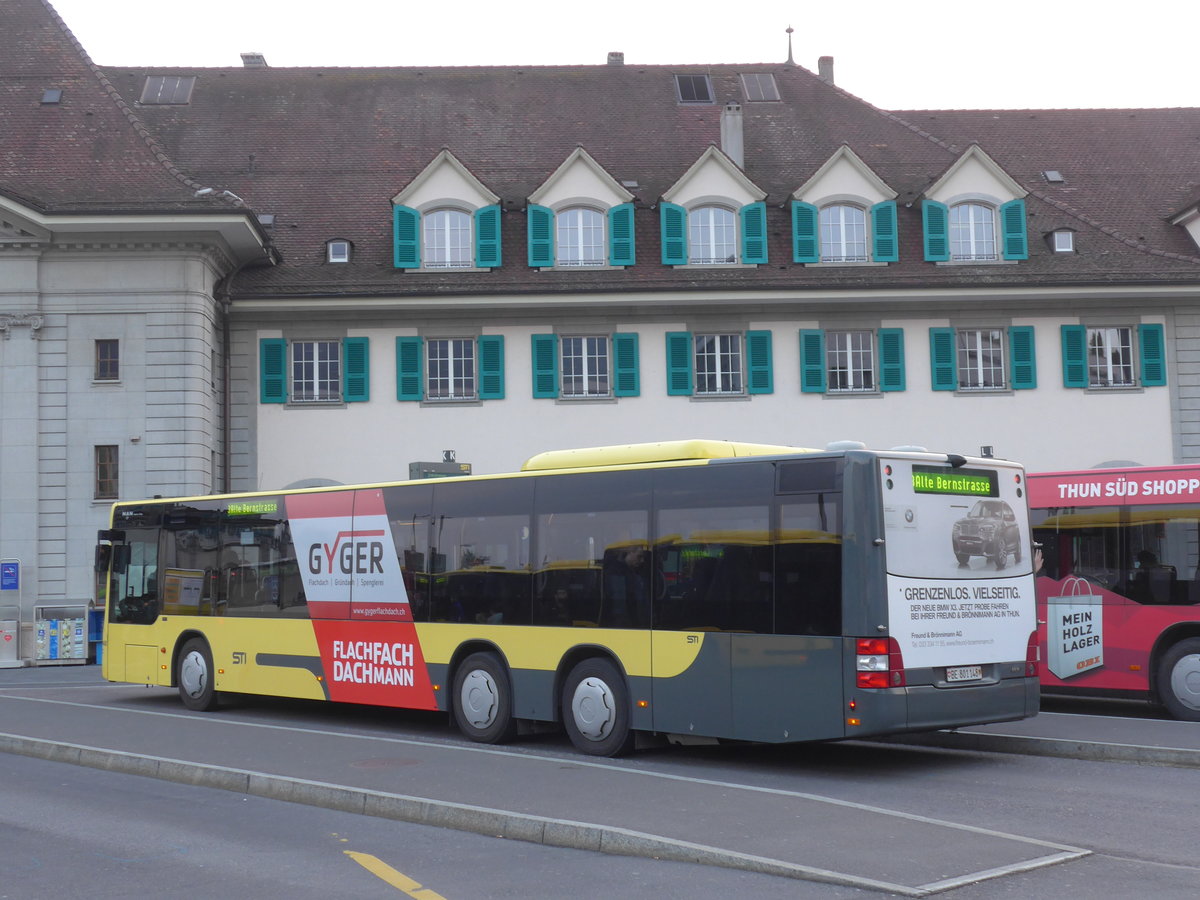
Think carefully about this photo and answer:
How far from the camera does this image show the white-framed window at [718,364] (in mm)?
31797

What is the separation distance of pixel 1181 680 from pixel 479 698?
774 cm

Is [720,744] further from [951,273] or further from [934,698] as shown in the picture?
[951,273]

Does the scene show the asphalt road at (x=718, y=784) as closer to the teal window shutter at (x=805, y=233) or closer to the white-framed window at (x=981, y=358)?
the white-framed window at (x=981, y=358)

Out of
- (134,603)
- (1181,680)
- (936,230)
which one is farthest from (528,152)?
(1181,680)

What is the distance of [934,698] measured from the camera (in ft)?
40.2

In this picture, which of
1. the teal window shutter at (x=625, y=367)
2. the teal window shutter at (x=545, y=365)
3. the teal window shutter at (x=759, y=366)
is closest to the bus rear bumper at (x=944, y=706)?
the teal window shutter at (x=759, y=366)

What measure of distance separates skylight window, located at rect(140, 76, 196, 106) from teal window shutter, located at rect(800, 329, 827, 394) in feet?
56.7

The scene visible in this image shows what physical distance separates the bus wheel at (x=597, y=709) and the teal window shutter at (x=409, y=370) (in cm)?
1766

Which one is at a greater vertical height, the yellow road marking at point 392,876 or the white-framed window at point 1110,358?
the white-framed window at point 1110,358

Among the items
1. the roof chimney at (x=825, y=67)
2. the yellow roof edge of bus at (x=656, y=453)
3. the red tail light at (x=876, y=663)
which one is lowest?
the red tail light at (x=876, y=663)

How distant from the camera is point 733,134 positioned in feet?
113

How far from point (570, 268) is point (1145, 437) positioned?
43.0 ft

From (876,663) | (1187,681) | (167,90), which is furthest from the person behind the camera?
(167,90)

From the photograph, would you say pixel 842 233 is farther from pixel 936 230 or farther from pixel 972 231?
pixel 972 231
